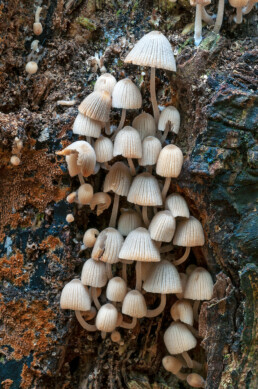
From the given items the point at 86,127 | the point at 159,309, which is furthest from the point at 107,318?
the point at 86,127

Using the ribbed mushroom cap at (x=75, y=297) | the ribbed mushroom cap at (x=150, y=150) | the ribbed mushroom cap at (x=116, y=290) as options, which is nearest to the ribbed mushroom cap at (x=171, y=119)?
the ribbed mushroom cap at (x=150, y=150)

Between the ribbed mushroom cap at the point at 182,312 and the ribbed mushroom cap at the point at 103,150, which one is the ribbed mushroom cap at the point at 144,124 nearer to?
the ribbed mushroom cap at the point at 103,150

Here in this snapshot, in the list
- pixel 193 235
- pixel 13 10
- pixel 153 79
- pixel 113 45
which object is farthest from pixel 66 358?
pixel 13 10

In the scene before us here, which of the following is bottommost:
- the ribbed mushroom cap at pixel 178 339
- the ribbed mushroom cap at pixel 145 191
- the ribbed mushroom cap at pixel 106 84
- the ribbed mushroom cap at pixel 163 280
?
the ribbed mushroom cap at pixel 178 339

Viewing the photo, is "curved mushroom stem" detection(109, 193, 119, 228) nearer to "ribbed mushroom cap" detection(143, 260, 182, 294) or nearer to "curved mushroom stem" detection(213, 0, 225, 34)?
"ribbed mushroom cap" detection(143, 260, 182, 294)

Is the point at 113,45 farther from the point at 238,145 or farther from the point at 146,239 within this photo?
the point at 146,239

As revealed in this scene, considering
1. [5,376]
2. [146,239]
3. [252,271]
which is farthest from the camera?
[5,376]

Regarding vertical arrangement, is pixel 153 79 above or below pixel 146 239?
above
